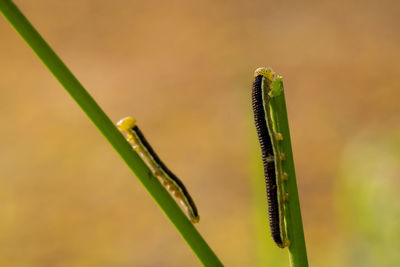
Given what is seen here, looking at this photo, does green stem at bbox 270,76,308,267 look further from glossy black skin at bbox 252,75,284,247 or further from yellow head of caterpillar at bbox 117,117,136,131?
yellow head of caterpillar at bbox 117,117,136,131

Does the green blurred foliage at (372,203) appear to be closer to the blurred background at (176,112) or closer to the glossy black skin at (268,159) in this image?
the glossy black skin at (268,159)

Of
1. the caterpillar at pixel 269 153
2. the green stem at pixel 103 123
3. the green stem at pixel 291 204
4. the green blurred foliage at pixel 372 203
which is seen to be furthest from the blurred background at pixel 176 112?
the green stem at pixel 103 123

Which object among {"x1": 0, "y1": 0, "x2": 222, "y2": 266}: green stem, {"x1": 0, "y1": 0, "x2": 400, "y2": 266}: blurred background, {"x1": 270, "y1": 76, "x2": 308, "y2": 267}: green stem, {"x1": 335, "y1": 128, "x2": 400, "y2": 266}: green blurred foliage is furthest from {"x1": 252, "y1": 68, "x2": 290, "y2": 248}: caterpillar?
{"x1": 0, "y1": 0, "x2": 400, "y2": 266}: blurred background

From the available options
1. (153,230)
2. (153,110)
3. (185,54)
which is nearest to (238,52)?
(185,54)

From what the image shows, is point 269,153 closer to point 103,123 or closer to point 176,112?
point 103,123

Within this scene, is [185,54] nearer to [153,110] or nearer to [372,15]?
[153,110]
